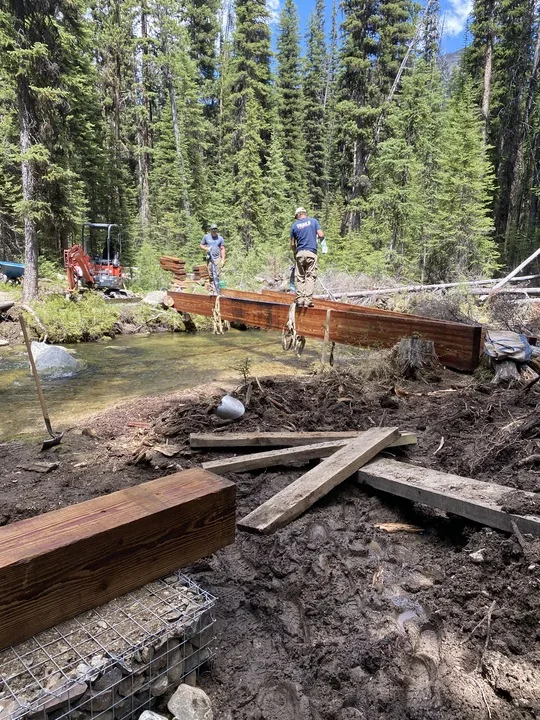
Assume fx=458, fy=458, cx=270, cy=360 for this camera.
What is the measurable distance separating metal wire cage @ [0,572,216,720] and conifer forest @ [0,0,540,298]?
49.1 ft

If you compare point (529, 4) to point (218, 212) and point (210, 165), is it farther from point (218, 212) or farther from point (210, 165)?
point (210, 165)

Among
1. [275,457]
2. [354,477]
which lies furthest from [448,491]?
[275,457]

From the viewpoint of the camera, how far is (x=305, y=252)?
7.99m

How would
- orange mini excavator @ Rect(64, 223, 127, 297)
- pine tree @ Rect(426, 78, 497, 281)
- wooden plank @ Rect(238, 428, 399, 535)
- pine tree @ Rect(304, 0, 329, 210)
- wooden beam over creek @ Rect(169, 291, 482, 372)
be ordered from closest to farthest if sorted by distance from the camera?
wooden plank @ Rect(238, 428, 399, 535), wooden beam over creek @ Rect(169, 291, 482, 372), orange mini excavator @ Rect(64, 223, 127, 297), pine tree @ Rect(426, 78, 497, 281), pine tree @ Rect(304, 0, 329, 210)

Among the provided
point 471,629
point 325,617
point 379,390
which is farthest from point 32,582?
point 379,390

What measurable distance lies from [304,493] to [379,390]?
312cm

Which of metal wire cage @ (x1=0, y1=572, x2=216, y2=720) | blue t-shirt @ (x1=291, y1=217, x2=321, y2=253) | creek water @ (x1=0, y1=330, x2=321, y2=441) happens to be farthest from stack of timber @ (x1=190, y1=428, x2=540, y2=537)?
blue t-shirt @ (x1=291, y1=217, x2=321, y2=253)

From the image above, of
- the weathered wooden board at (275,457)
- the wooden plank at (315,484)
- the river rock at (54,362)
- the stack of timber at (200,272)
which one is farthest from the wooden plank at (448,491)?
the stack of timber at (200,272)

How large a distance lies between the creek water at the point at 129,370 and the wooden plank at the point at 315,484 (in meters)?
3.18

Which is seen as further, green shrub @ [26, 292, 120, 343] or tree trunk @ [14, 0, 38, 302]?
tree trunk @ [14, 0, 38, 302]

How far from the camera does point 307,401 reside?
541 cm

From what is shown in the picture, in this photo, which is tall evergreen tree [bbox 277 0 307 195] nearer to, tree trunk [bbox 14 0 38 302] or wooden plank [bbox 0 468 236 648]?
tree trunk [bbox 14 0 38 302]

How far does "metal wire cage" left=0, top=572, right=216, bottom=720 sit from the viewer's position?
4.50ft

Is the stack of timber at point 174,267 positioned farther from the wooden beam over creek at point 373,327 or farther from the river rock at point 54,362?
the river rock at point 54,362
